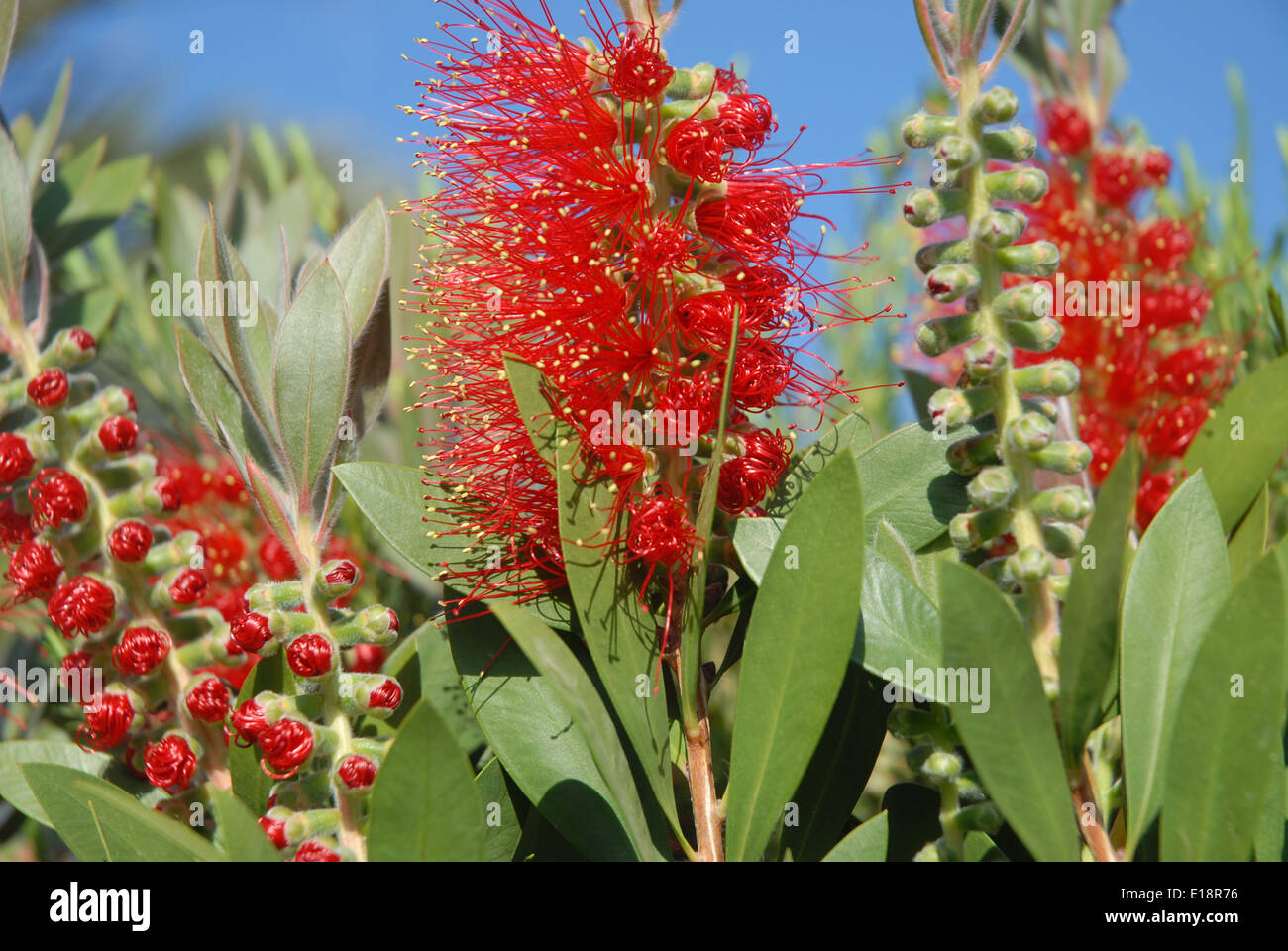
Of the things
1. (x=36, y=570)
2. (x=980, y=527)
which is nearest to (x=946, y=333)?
(x=980, y=527)

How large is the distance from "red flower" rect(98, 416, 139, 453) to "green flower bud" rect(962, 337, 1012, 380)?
2.34 feet

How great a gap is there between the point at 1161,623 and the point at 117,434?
0.85m

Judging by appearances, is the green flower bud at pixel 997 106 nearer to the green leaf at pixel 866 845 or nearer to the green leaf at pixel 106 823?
the green leaf at pixel 866 845

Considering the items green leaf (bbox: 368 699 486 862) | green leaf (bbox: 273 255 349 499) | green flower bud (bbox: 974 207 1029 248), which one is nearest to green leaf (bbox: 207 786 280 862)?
green leaf (bbox: 368 699 486 862)

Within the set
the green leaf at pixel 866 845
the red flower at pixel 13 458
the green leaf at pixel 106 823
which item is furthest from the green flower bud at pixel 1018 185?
the red flower at pixel 13 458

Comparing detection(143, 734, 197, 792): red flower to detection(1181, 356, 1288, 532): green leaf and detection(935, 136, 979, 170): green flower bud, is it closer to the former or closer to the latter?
detection(935, 136, 979, 170): green flower bud

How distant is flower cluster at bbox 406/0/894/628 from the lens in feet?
2.77

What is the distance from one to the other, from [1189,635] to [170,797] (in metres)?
0.82

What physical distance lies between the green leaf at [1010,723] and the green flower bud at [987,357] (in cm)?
21

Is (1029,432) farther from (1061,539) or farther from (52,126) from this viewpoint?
(52,126)

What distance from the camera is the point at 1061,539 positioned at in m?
0.78
